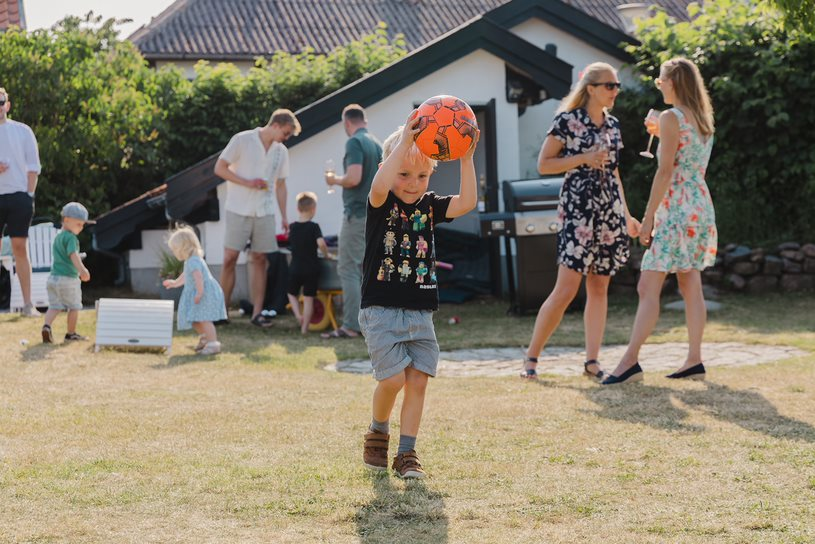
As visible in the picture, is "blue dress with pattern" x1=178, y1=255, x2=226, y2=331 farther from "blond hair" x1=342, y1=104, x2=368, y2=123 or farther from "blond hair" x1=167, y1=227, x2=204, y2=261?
"blond hair" x1=342, y1=104, x2=368, y2=123

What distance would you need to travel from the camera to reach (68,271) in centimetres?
1024

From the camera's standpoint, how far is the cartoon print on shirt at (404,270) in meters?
5.21

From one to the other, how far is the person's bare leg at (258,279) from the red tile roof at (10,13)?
35.3ft

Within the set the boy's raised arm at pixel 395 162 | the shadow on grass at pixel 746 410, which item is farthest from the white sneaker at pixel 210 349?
the boy's raised arm at pixel 395 162

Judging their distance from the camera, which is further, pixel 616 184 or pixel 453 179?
pixel 453 179

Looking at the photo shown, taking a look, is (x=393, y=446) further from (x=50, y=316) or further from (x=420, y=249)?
(x=50, y=316)

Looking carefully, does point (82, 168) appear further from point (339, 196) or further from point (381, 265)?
point (381, 265)

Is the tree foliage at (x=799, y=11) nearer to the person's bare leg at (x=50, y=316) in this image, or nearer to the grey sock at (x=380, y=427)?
the grey sock at (x=380, y=427)

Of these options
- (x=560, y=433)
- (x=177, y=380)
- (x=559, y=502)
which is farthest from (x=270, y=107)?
(x=559, y=502)

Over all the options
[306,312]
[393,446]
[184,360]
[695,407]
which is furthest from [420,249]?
[306,312]

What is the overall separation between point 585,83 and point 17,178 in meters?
6.03

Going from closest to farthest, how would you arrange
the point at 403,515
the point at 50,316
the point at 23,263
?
the point at 403,515
the point at 50,316
the point at 23,263

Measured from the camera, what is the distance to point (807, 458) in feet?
17.0

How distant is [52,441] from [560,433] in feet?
8.27
